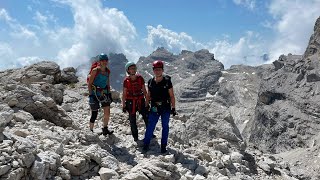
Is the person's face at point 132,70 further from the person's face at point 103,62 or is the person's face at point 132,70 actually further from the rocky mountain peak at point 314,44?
the rocky mountain peak at point 314,44

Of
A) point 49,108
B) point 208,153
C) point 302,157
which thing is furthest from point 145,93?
point 302,157

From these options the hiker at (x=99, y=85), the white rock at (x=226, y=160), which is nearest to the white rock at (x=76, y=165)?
the hiker at (x=99, y=85)

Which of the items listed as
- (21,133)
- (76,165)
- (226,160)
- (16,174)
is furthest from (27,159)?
(226,160)

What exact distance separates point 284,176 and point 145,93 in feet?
24.6

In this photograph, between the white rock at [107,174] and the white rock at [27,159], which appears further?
the white rock at [107,174]

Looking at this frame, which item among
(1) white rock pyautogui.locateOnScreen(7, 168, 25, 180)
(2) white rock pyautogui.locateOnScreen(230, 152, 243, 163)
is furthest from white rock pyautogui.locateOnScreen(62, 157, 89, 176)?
(2) white rock pyautogui.locateOnScreen(230, 152, 243, 163)

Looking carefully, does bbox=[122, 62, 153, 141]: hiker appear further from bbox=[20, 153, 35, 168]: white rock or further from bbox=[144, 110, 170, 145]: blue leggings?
bbox=[20, 153, 35, 168]: white rock

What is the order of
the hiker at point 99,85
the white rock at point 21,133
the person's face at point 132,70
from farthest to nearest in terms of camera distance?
1. the hiker at point 99,85
2. the person's face at point 132,70
3. the white rock at point 21,133

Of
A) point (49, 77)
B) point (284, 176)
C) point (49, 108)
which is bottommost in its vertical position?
point (284, 176)

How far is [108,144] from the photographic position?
14.1 meters

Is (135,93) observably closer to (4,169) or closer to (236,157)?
(236,157)

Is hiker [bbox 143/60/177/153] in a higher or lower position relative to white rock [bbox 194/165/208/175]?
higher

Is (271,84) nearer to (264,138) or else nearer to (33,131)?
(264,138)

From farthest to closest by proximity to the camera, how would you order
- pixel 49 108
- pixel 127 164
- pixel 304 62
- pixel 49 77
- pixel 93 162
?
1. pixel 304 62
2. pixel 49 77
3. pixel 49 108
4. pixel 127 164
5. pixel 93 162
